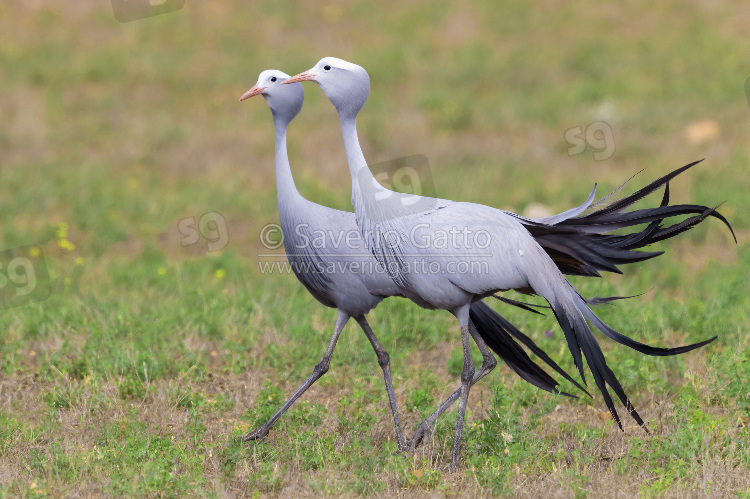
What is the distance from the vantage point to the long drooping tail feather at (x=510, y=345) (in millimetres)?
5262

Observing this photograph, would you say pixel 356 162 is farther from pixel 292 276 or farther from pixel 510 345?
pixel 292 276

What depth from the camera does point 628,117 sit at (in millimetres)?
12367

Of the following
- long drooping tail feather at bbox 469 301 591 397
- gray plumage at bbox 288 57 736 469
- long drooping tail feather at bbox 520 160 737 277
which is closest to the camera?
gray plumage at bbox 288 57 736 469

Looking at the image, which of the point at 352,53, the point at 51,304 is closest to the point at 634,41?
the point at 352,53

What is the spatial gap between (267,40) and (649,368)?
35.1 feet

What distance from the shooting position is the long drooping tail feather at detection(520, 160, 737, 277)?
464 cm

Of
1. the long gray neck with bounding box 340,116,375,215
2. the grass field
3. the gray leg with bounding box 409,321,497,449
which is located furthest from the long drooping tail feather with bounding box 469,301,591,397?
the long gray neck with bounding box 340,116,375,215

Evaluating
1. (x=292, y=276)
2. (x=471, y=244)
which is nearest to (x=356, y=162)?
(x=471, y=244)

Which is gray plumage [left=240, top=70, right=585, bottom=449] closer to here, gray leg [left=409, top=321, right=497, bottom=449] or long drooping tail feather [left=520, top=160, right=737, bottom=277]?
gray leg [left=409, top=321, right=497, bottom=449]

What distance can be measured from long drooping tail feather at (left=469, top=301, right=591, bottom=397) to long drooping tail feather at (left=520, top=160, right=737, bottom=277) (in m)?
0.65

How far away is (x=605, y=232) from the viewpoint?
15.4 ft

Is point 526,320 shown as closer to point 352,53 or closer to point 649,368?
point 649,368

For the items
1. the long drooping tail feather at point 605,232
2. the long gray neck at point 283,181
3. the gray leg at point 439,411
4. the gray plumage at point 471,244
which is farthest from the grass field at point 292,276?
the long gray neck at point 283,181

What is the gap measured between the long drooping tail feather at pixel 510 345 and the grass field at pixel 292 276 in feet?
0.78
